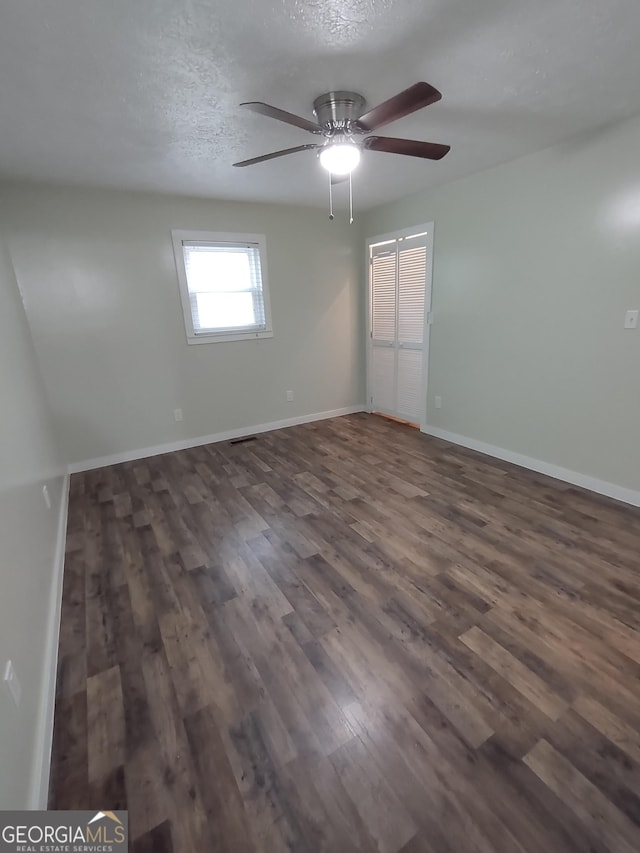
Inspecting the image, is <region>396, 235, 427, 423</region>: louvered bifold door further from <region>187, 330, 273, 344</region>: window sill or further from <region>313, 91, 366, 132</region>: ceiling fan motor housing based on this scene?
<region>313, 91, 366, 132</region>: ceiling fan motor housing

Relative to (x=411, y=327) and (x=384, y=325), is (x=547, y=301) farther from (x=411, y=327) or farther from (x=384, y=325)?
(x=384, y=325)

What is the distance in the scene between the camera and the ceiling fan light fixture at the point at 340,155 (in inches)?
76.9

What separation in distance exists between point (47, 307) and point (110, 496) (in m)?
1.74

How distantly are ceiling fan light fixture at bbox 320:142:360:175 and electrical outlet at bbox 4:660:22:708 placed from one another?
2570 mm

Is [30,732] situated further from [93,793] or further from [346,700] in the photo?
[346,700]

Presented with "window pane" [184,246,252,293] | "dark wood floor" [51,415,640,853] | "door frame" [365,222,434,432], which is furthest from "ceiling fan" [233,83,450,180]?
"dark wood floor" [51,415,640,853]

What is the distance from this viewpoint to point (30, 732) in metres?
1.19

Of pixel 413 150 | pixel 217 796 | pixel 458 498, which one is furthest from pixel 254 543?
pixel 413 150

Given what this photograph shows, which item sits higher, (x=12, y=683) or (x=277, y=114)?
(x=277, y=114)

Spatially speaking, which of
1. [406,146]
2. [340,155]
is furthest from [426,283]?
[340,155]

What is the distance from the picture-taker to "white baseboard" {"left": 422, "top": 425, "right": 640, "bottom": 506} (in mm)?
2693

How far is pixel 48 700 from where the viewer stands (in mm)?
1407

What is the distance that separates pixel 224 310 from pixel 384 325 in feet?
6.38

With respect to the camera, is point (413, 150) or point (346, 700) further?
point (413, 150)
